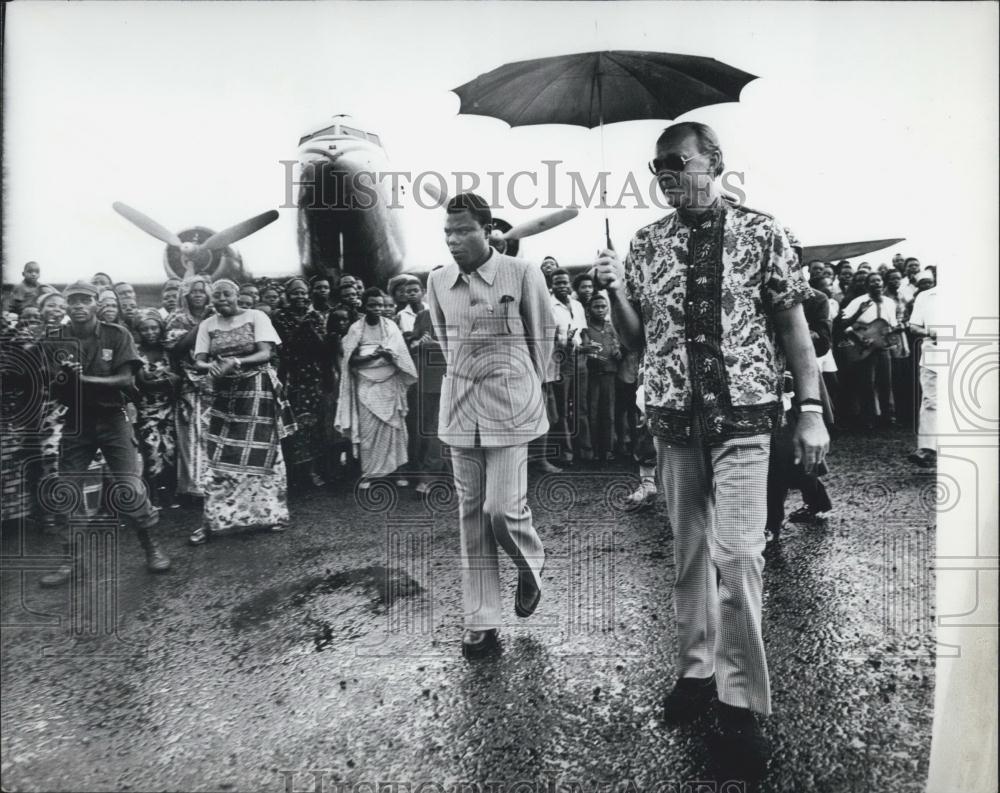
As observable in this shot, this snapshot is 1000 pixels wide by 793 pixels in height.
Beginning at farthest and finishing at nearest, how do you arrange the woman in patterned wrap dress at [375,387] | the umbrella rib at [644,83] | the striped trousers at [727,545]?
the woman in patterned wrap dress at [375,387], the umbrella rib at [644,83], the striped trousers at [727,545]

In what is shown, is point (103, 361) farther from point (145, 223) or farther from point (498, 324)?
point (498, 324)

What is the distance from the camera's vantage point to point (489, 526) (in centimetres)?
260

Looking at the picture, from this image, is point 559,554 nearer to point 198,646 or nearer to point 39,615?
point 198,646

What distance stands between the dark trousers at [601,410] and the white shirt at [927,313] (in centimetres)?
118

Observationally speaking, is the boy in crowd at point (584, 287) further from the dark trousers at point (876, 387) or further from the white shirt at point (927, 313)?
the white shirt at point (927, 313)

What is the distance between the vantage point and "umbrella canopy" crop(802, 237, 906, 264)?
264 cm

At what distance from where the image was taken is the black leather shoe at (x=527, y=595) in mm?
2592

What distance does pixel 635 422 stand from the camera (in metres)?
2.66

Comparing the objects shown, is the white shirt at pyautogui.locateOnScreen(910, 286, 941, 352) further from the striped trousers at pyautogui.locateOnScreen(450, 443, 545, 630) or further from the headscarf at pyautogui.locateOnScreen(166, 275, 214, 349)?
the headscarf at pyautogui.locateOnScreen(166, 275, 214, 349)

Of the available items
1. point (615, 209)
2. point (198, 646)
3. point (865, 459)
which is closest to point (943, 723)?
point (865, 459)

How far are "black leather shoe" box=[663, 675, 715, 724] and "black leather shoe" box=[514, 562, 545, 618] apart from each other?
574 mm

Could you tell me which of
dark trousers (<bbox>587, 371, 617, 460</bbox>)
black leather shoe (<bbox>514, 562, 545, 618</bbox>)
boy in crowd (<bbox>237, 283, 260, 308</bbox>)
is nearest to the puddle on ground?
black leather shoe (<bbox>514, 562, 545, 618</bbox>)

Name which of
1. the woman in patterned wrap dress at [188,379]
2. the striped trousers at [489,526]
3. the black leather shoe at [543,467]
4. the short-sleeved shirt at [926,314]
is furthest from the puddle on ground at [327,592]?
the short-sleeved shirt at [926,314]

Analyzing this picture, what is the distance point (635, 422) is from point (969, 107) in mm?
1705
